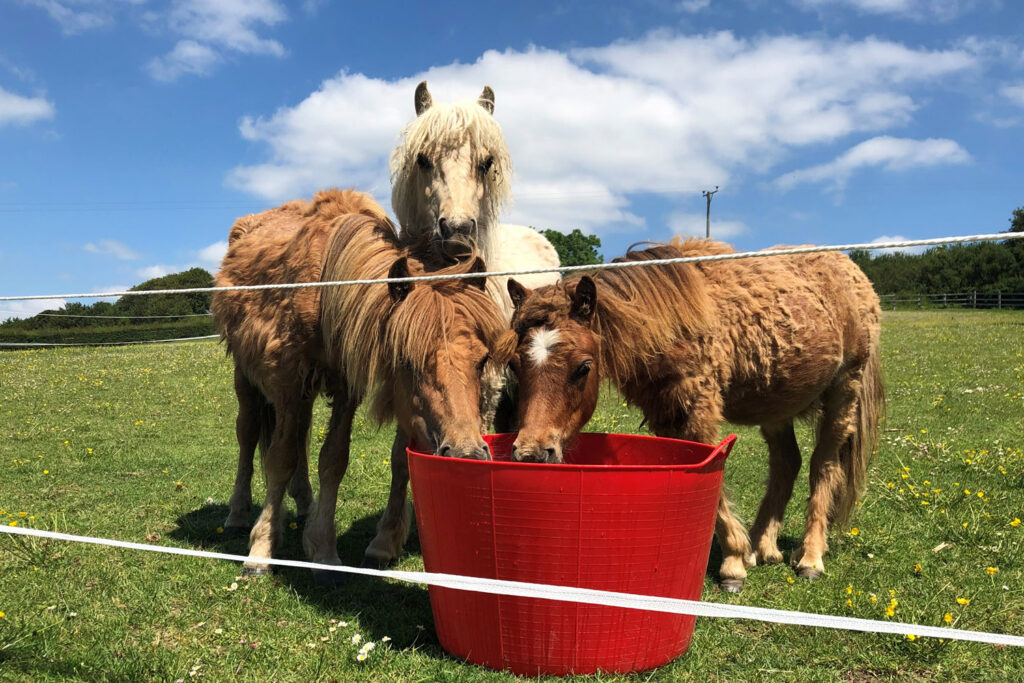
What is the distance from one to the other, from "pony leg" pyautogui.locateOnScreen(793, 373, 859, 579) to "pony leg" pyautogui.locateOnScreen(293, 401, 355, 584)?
127 inches

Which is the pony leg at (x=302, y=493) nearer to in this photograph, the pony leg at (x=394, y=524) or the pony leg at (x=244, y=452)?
the pony leg at (x=244, y=452)

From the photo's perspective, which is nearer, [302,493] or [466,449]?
[466,449]

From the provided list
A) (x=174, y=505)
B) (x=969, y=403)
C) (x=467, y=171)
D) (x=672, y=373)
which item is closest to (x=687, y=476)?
(x=672, y=373)

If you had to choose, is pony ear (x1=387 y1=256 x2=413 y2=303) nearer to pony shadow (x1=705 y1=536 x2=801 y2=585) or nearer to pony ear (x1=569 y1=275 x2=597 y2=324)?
pony ear (x1=569 y1=275 x2=597 y2=324)

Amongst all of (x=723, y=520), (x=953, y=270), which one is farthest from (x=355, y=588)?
(x=953, y=270)

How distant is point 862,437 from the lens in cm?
536

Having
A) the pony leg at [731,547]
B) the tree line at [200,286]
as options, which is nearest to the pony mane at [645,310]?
the pony leg at [731,547]

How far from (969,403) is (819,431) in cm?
684

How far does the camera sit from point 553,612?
9.30ft

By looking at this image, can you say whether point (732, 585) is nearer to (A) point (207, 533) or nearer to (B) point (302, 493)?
(B) point (302, 493)

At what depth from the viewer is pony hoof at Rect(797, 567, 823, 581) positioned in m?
4.59

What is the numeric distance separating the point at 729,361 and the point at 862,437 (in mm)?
1714

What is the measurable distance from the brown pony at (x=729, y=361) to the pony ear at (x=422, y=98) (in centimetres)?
224

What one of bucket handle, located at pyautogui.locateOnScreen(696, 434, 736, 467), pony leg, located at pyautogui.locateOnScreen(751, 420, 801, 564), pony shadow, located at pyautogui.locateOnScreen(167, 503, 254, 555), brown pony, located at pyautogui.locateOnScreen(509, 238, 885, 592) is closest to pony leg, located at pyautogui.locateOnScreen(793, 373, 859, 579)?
brown pony, located at pyautogui.locateOnScreen(509, 238, 885, 592)
